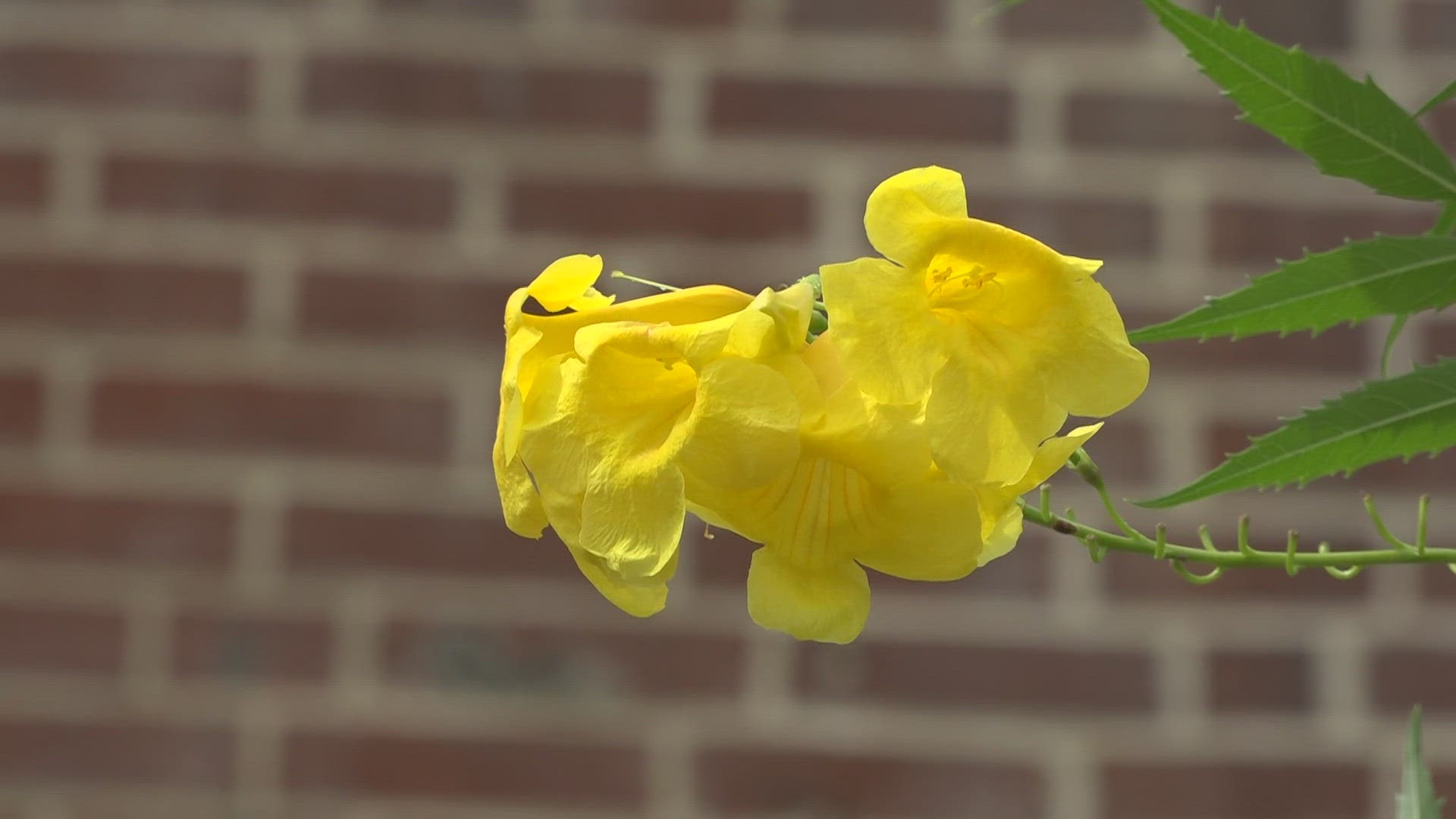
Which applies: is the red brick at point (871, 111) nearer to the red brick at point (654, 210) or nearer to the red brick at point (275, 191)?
the red brick at point (654, 210)

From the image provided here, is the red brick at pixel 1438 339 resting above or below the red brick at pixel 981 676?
above

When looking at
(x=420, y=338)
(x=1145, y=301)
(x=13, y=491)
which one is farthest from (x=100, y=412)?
(x=1145, y=301)

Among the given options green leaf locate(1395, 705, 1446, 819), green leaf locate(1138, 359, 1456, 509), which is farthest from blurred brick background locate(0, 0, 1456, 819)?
green leaf locate(1138, 359, 1456, 509)

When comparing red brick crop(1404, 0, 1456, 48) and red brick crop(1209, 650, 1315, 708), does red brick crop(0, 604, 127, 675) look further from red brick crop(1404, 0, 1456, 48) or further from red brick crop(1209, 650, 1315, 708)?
red brick crop(1404, 0, 1456, 48)

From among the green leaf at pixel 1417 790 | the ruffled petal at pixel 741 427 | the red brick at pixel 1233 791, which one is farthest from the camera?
the red brick at pixel 1233 791

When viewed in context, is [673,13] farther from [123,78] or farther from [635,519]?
[635,519]

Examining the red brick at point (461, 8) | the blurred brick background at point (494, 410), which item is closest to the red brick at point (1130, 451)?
the blurred brick background at point (494, 410)

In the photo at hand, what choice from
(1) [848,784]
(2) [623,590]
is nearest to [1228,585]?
(1) [848,784]
